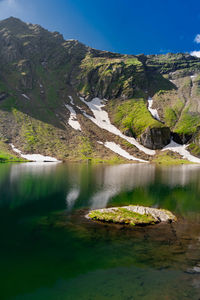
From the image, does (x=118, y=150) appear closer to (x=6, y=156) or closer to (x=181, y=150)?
(x=181, y=150)

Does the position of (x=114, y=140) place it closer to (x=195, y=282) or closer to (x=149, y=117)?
(x=149, y=117)

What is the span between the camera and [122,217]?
28.8 metres

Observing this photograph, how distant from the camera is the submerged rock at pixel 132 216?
28000mm

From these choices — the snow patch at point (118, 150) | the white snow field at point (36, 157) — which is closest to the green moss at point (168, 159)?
the snow patch at point (118, 150)

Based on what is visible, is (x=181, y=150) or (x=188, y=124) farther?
(x=188, y=124)

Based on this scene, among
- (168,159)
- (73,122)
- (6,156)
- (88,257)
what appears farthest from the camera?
(73,122)

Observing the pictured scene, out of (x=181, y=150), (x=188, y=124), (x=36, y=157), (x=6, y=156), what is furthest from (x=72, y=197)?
(x=188, y=124)

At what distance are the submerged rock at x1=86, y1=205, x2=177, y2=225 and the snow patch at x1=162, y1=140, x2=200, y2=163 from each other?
134095 mm

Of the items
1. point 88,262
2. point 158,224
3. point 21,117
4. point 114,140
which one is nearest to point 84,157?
point 114,140

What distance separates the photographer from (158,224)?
27.8m

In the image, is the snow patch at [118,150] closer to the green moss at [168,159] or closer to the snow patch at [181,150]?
the green moss at [168,159]

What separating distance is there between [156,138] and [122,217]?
6022 inches

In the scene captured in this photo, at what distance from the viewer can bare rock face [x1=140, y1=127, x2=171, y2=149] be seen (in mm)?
172875

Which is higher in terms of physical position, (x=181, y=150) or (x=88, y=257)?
(x=181, y=150)
